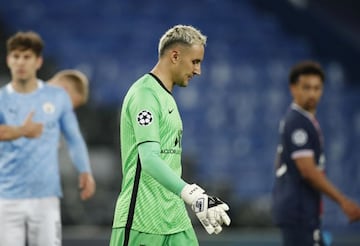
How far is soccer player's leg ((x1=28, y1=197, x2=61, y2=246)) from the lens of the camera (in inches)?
285

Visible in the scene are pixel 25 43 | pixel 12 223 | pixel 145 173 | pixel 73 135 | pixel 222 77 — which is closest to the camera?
pixel 145 173

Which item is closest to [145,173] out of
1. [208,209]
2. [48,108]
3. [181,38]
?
[208,209]

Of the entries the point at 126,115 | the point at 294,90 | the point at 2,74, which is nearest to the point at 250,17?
the point at 2,74

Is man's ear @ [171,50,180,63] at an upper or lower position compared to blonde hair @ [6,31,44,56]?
lower

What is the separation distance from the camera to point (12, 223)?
7219 mm

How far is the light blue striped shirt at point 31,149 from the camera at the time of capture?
24.0ft

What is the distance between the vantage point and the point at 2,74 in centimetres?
1378

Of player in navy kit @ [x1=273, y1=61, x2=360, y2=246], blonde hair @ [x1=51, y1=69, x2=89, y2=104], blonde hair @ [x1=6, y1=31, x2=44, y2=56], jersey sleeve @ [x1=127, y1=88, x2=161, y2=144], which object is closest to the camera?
jersey sleeve @ [x1=127, y1=88, x2=161, y2=144]

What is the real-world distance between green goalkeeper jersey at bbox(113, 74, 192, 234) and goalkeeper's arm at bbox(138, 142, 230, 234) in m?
0.18

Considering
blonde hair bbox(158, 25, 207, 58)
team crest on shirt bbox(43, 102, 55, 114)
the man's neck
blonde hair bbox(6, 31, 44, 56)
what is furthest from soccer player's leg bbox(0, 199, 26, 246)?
blonde hair bbox(158, 25, 207, 58)

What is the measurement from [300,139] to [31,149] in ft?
6.51

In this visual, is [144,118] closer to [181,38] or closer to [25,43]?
[181,38]

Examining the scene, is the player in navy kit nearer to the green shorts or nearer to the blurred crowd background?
the green shorts

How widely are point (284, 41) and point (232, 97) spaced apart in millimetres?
1145
